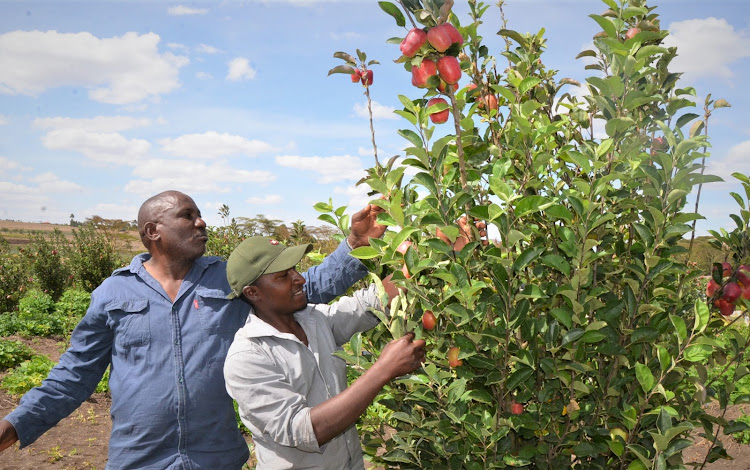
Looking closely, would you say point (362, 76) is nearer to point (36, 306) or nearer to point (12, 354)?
point (12, 354)

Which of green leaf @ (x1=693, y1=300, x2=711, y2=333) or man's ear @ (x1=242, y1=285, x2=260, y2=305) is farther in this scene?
man's ear @ (x1=242, y1=285, x2=260, y2=305)

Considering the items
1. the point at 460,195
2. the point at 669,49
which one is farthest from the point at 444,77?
the point at 669,49

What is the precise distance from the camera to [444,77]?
5.62 feet

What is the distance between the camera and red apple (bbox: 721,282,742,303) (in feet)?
6.90

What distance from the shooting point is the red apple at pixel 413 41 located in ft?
5.47

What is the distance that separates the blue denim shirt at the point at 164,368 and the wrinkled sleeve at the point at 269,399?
647 millimetres

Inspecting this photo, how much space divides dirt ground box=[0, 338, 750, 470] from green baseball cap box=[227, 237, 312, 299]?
3.90m

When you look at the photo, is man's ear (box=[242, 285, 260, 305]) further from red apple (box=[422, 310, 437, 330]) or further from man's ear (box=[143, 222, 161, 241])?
man's ear (box=[143, 222, 161, 241])

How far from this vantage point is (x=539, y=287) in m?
1.79

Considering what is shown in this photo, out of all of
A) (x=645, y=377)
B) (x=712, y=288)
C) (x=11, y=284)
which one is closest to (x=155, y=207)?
(x=645, y=377)

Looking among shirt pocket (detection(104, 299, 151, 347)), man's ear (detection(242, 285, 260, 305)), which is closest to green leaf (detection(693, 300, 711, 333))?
man's ear (detection(242, 285, 260, 305))

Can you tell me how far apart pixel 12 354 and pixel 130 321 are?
7.29 m

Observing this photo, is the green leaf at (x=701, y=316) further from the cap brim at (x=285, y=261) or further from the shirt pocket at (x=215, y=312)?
the shirt pocket at (x=215, y=312)

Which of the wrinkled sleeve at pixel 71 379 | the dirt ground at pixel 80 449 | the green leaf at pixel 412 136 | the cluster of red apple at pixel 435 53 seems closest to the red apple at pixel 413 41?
the cluster of red apple at pixel 435 53
